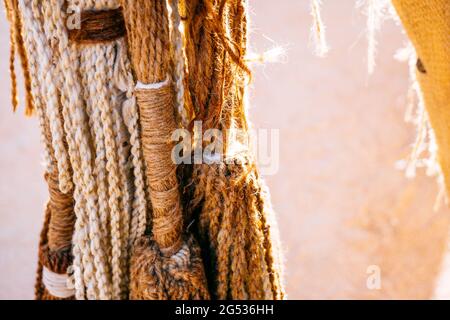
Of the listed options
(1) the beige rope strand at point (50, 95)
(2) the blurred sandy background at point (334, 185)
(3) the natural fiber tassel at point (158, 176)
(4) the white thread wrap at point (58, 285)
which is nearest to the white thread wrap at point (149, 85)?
(3) the natural fiber tassel at point (158, 176)

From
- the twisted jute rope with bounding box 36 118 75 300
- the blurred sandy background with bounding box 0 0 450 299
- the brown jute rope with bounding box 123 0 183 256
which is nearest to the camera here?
the brown jute rope with bounding box 123 0 183 256

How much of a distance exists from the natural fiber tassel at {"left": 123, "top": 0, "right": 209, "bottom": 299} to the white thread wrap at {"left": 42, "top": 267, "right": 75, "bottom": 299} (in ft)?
0.38

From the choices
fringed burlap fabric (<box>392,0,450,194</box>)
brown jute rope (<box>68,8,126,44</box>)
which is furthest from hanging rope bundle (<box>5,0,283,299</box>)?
fringed burlap fabric (<box>392,0,450,194</box>)

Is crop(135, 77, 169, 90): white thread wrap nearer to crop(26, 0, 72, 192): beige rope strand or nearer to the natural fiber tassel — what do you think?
the natural fiber tassel

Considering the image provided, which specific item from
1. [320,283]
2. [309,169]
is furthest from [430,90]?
[309,169]

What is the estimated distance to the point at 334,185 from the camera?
8.65ft

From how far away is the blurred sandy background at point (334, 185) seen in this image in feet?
7.79

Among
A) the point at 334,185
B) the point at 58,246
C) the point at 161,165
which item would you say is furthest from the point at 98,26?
the point at 334,185

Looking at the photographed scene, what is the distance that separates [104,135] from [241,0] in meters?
0.27

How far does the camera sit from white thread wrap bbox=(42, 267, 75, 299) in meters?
0.85

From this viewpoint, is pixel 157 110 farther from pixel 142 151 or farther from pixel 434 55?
pixel 434 55

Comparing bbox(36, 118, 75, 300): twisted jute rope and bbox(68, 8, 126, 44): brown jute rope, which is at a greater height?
bbox(68, 8, 126, 44): brown jute rope

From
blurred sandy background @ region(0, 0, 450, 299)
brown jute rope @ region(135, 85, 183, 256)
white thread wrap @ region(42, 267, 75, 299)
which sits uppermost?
brown jute rope @ region(135, 85, 183, 256)

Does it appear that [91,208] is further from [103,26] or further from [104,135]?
[103,26]
